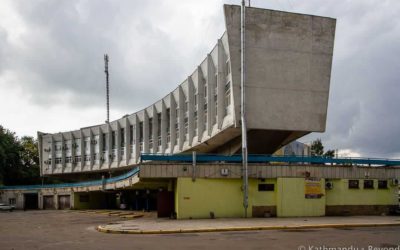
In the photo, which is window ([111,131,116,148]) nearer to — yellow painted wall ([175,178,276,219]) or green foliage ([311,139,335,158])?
yellow painted wall ([175,178,276,219])

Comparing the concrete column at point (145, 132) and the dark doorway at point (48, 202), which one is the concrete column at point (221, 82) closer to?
the concrete column at point (145, 132)

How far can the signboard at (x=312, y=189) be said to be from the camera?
3020cm

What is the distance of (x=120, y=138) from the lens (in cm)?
6594

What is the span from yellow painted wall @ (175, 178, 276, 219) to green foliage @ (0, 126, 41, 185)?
164 feet

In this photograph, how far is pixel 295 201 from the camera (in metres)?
30.0

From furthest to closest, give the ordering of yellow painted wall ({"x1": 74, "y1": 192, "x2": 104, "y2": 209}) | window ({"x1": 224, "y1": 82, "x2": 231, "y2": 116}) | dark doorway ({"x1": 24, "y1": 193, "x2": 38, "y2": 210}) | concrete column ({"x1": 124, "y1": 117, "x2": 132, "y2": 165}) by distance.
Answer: dark doorway ({"x1": 24, "y1": 193, "x2": 38, "y2": 210}) < concrete column ({"x1": 124, "y1": 117, "x2": 132, "y2": 165}) < yellow painted wall ({"x1": 74, "y1": 192, "x2": 104, "y2": 209}) < window ({"x1": 224, "y1": 82, "x2": 231, "y2": 116})

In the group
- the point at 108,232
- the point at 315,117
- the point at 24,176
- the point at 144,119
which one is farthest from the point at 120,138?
the point at 108,232

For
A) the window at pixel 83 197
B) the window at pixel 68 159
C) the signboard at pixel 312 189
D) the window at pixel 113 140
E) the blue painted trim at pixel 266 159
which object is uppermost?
the window at pixel 113 140

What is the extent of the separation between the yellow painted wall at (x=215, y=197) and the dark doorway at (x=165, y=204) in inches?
98.5

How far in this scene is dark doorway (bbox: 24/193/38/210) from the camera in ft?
229

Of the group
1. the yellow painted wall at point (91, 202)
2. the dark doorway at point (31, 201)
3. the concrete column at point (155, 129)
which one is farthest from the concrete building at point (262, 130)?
the dark doorway at point (31, 201)

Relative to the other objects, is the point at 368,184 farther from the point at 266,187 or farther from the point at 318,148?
the point at 318,148

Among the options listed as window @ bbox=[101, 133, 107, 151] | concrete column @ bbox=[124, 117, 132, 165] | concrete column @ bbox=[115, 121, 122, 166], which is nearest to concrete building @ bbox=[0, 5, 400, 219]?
concrete column @ bbox=[124, 117, 132, 165]

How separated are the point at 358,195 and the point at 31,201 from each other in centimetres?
5594
